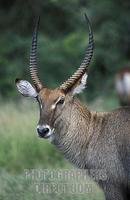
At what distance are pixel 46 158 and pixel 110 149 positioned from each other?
4.45 metres

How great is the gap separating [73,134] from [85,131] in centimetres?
13

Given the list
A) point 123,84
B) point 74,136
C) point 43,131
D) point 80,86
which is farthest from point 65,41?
point 43,131

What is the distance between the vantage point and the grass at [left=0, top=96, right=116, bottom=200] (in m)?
8.81

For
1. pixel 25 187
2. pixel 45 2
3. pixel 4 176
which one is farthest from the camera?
pixel 45 2

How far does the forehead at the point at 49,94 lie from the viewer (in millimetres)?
7758

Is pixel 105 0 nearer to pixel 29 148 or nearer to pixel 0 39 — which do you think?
pixel 0 39

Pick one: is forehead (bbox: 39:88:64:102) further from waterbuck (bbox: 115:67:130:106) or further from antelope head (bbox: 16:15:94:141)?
waterbuck (bbox: 115:67:130:106)

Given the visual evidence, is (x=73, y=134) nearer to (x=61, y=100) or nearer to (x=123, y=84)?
(x=61, y=100)

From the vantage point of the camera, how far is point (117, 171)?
7469mm

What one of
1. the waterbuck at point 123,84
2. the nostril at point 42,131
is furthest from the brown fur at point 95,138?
the waterbuck at point 123,84

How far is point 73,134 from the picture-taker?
789cm

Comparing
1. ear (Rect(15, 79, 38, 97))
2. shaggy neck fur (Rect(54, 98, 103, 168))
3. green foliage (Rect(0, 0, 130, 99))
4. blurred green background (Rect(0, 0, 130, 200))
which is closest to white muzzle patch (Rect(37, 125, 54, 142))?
shaggy neck fur (Rect(54, 98, 103, 168))

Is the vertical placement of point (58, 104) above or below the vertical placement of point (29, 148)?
above

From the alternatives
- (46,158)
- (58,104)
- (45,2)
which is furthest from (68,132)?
(45,2)
